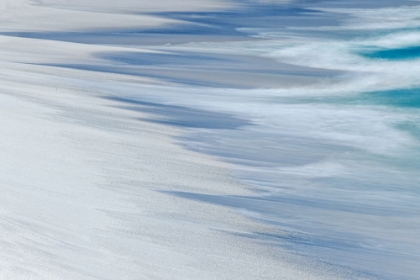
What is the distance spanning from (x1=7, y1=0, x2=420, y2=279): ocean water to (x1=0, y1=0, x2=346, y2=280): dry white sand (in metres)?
0.23

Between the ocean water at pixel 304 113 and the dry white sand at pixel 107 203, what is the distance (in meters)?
0.23

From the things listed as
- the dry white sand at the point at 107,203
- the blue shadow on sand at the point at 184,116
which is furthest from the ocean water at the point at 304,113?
the dry white sand at the point at 107,203

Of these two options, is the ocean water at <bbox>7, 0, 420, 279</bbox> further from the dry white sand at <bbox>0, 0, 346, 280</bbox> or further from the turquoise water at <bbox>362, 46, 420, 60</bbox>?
the dry white sand at <bbox>0, 0, 346, 280</bbox>

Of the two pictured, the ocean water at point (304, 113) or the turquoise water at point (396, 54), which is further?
the turquoise water at point (396, 54)

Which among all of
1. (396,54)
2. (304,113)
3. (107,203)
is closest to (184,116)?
(304,113)

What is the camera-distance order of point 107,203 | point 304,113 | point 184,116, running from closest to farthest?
point 107,203
point 184,116
point 304,113

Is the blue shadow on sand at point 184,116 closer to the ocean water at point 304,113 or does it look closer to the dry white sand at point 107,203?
the ocean water at point 304,113

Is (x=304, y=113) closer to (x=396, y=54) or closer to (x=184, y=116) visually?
(x=184, y=116)

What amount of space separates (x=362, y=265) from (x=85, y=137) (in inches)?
102

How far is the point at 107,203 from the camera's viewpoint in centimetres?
492

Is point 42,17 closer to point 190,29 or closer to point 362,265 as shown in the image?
point 190,29

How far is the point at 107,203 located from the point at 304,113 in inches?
147

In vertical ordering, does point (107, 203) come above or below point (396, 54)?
below

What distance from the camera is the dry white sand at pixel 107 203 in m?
4.09
